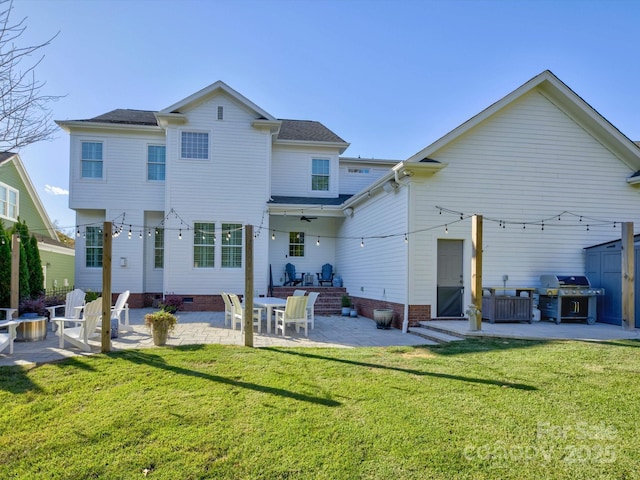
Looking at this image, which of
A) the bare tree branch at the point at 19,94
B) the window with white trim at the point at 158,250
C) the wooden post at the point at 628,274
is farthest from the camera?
the window with white trim at the point at 158,250

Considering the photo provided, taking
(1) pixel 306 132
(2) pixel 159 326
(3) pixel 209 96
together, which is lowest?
(2) pixel 159 326

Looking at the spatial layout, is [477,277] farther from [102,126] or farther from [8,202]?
[8,202]

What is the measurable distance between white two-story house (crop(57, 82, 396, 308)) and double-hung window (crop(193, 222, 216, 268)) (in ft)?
0.12

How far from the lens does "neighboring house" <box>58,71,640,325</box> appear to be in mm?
10586

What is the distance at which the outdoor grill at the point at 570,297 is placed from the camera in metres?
10.4

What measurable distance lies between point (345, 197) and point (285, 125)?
4744 mm

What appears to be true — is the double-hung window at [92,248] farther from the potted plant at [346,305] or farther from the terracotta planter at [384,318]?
the terracotta planter at [384,318]

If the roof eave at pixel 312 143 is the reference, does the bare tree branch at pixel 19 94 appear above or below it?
below

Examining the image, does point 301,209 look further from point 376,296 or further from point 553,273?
point 553,273

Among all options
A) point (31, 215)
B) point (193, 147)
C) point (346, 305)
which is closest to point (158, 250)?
point (193, 147)

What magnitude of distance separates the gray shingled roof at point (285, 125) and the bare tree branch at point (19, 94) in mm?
12199

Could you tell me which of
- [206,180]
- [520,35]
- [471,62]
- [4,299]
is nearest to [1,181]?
[4,299]

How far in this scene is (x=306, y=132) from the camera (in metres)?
17.5

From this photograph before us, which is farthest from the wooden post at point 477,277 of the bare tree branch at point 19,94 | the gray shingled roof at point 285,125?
the gray shingled roof at point 285,125
